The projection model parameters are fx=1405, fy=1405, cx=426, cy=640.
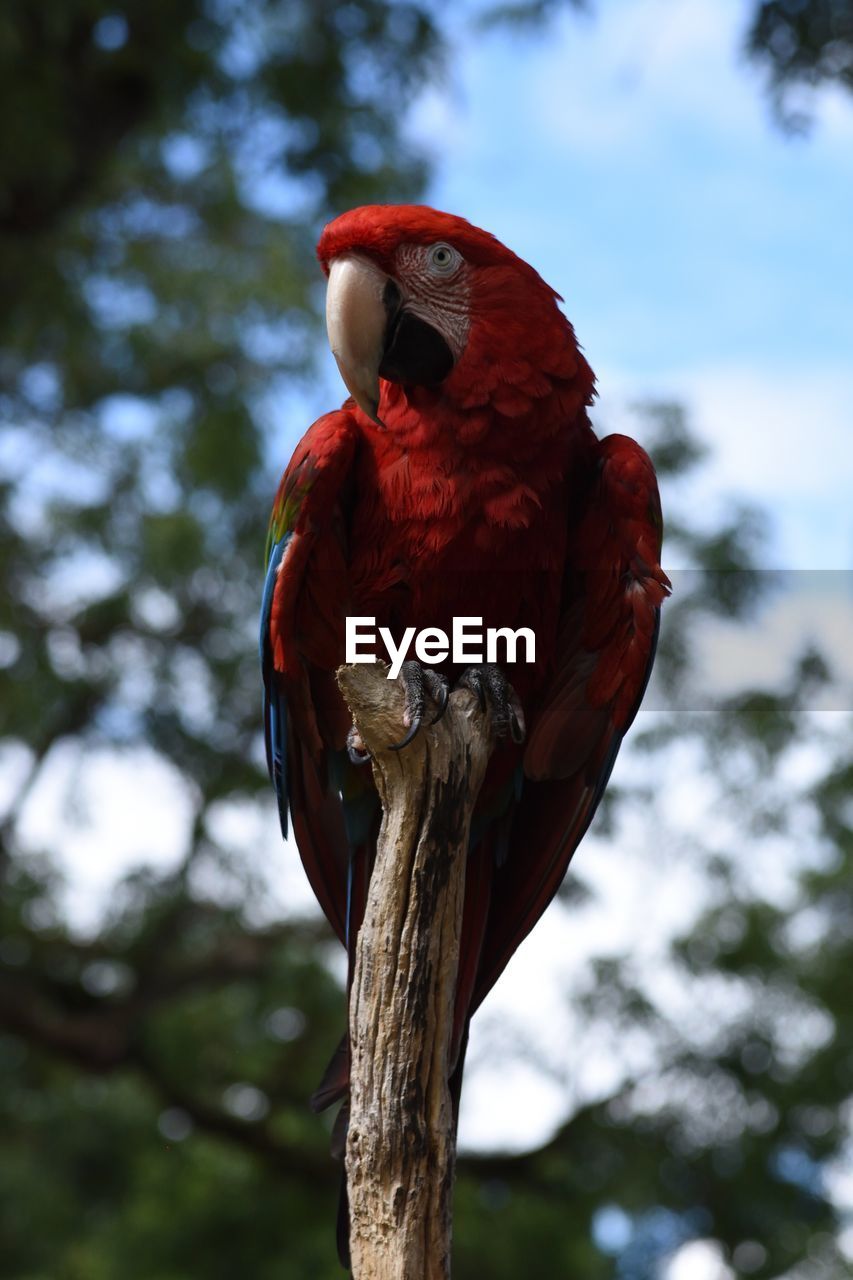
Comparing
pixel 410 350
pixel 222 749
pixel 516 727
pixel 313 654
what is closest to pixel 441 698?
pixel 516 727

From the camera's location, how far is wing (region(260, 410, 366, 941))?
1714mm

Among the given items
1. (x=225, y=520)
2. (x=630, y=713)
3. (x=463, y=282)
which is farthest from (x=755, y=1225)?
(x=463, y=282)

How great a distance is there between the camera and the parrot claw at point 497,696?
1635mm

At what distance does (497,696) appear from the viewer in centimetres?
165

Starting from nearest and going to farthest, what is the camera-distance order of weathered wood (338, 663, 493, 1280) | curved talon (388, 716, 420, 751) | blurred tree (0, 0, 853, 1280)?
weathered wood (338, 663, 493, 1280)
curved talon (388, 716, 420, 751)
blurred tree (0, 0, 853, 1280)

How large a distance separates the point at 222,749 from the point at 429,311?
12.9ft

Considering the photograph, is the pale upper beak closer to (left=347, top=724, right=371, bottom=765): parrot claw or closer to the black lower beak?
the black lower beak

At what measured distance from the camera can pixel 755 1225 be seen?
5492 mm

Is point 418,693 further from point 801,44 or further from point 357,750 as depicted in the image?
point 801,44

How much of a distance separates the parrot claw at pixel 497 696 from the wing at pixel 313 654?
19 centimetres

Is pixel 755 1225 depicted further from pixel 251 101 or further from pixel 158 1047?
pixel 251 101
